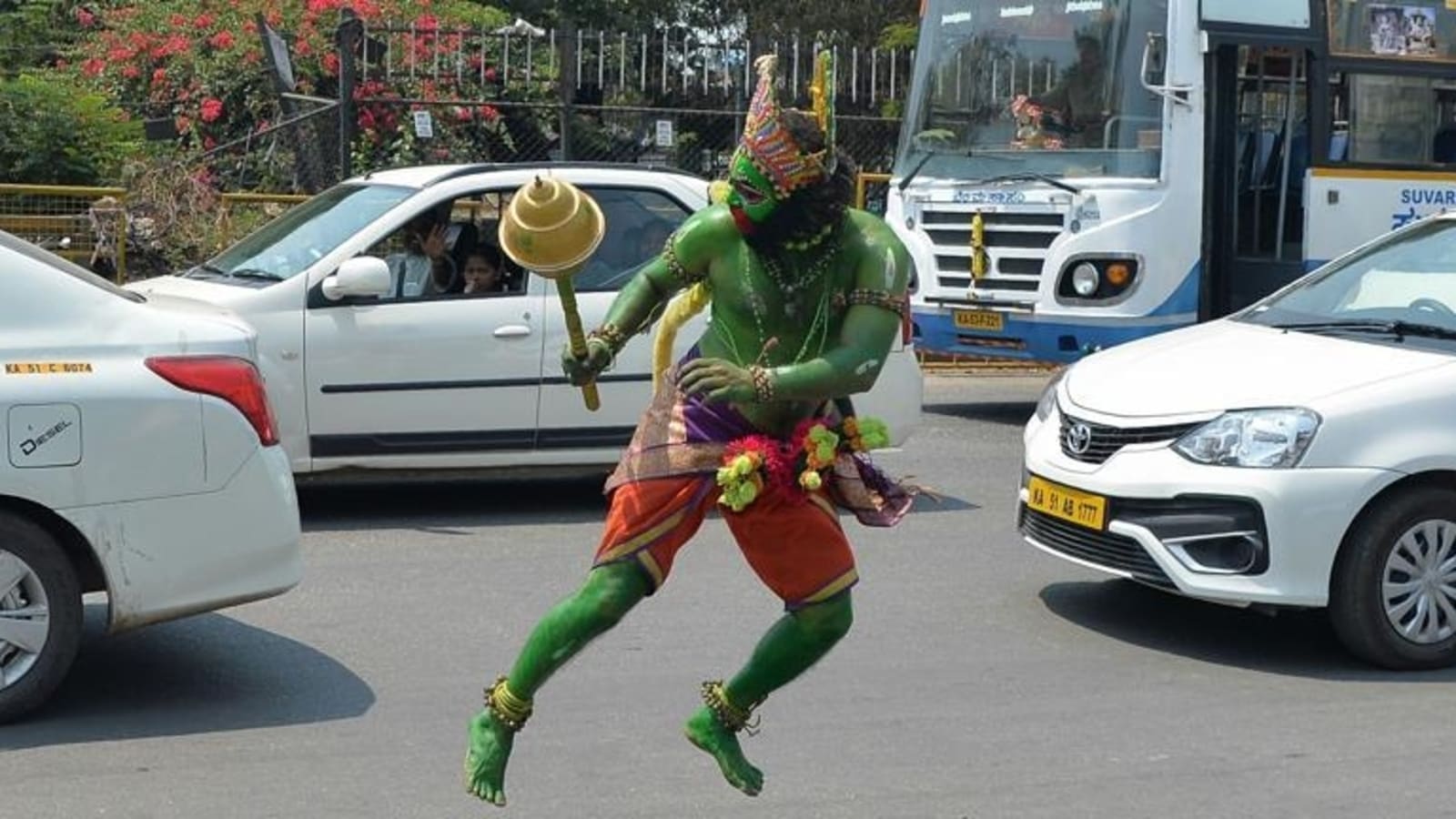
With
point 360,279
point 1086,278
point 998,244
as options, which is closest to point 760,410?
point 360,279

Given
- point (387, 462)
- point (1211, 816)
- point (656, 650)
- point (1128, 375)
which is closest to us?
point (1211, 816)

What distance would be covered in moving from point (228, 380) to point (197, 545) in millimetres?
514

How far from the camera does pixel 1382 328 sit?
7.93 metres

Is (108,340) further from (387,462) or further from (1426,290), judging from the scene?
(1426,290)

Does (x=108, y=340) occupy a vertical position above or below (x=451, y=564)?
above

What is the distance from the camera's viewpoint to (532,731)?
248 inches

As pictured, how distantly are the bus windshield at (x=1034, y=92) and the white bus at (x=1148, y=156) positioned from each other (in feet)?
0.04

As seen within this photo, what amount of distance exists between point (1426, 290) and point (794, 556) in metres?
4.24

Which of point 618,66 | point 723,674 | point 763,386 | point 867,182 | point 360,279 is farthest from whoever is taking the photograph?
point 618,66

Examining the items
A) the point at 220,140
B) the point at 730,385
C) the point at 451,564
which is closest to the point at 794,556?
the point at 730,385

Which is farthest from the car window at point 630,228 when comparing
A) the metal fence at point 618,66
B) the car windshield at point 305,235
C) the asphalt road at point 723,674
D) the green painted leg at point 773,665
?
the metal fence at point 618,66

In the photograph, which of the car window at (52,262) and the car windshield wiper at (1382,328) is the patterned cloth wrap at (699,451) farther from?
the car windshield wiper at (1382,328)

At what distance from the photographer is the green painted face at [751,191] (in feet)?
15.7

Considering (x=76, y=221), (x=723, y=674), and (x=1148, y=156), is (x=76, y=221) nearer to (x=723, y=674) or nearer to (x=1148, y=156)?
(x=1148, y=156)
